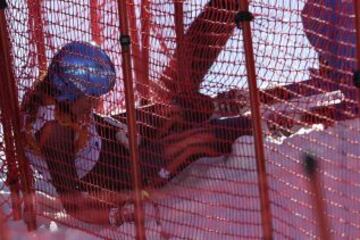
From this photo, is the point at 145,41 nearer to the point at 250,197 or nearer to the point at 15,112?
the point at 15,112

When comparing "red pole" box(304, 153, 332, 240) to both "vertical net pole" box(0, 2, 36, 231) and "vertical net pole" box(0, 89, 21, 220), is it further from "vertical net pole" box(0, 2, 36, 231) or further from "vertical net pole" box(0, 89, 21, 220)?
"vertical net pole" box(0, 89, 21, 220)

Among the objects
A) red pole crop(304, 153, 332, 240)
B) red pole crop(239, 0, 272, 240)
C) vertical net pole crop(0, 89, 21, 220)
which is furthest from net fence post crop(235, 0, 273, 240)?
red pole crop(304, 153, 332, 240)

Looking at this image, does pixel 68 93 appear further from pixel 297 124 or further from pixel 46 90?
pixel 297 124

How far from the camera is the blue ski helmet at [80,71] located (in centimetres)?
465

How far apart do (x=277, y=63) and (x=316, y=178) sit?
2.98 m

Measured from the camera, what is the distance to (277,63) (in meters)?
4.42

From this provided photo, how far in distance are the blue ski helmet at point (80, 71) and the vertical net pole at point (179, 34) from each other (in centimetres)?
45

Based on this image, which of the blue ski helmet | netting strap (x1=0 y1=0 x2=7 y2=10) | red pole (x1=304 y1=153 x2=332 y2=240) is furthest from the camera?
the blue ski helmet

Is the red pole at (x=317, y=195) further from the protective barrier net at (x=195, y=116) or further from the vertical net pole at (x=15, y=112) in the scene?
the vertical net pole at (x=15, y=112)

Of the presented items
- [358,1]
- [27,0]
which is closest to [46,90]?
[27,0]

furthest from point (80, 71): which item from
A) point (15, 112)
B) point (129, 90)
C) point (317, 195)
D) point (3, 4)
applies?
point (317, 195)

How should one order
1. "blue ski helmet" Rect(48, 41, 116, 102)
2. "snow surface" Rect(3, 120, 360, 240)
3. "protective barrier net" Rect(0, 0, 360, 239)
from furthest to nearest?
"blue ski helmet" Rect(48, 41, 116, 102) < "protective barrier net" Rect(0, 0, 360, 239) < "snow surface" Rect(3, 120, 360, 240)

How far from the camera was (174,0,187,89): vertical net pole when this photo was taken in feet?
15.8

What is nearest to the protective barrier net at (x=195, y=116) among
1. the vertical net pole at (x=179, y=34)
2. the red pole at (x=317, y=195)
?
the vertical net pole at (x=179, y=34)
